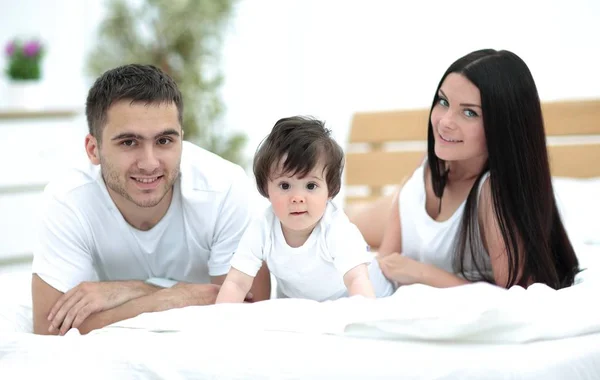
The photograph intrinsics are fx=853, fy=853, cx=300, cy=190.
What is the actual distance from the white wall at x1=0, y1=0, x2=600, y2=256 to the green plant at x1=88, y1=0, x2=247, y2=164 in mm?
217

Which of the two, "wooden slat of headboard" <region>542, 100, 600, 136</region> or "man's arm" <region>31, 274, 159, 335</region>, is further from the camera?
"wooden slat of headboard" <region>542, 100, 600, 136</region>

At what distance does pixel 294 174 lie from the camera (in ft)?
5.95

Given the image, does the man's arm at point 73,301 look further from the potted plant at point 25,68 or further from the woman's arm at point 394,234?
the potted plant at point 25,68

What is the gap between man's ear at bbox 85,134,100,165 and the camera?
2.06 m

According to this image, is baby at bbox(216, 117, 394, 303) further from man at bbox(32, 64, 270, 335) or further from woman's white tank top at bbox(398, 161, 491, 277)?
woman's white tank top at bbox(398, 161, 491, 277)

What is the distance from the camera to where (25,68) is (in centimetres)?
476

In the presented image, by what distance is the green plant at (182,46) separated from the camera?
5.11 m

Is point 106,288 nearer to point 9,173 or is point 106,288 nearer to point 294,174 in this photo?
point 294,174

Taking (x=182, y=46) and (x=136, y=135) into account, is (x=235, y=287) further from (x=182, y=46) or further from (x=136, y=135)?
(x=182, y=46)

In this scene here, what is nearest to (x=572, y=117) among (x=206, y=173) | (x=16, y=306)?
(x=206, y=173)

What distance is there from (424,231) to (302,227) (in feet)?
1.56

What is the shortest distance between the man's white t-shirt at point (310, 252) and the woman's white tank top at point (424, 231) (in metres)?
0.33

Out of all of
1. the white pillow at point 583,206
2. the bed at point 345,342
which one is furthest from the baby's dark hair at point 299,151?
the white pillow at point 583,206

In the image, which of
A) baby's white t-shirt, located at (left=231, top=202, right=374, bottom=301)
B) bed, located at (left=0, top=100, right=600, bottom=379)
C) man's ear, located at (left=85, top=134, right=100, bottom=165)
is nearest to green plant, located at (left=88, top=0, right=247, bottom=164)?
man's ear, located at (left=85, top=134, right=100, bottom=165)
